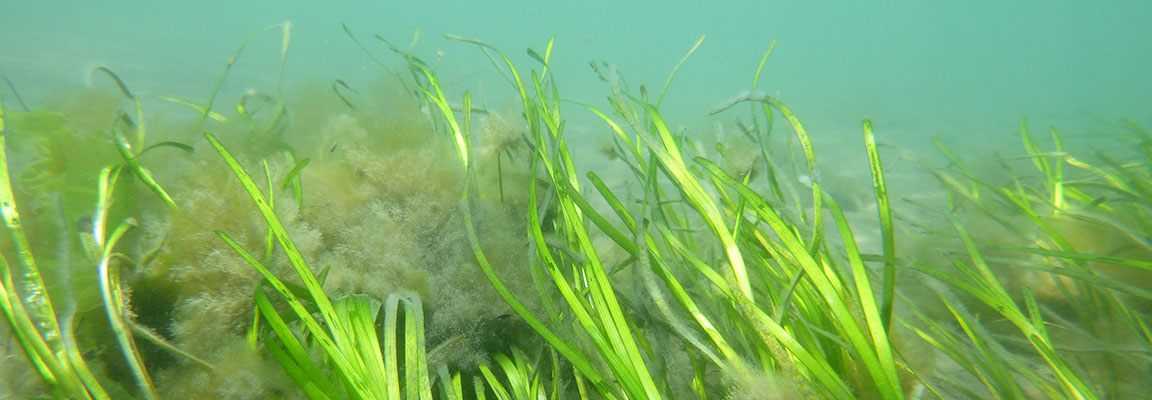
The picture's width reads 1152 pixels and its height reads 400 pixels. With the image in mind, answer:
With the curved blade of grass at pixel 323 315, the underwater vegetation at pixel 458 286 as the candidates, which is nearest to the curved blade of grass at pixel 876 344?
the underwater vegetation at pixel 458 286

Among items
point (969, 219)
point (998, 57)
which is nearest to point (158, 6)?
point (969, 219)

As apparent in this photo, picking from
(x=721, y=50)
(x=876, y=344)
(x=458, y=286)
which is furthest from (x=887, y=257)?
(x=721, y=50)

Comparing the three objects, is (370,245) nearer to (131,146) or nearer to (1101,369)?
(131,146)

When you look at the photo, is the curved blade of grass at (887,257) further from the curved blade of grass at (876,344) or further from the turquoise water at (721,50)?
the turquoise water at (721,50)

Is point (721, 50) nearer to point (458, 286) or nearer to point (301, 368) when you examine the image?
point (458, 286)

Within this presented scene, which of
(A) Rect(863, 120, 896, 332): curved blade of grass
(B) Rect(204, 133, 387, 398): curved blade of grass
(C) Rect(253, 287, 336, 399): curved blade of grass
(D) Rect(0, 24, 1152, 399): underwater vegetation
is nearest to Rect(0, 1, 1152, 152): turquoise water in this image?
(D) Rect(0, 24, 1152, 399): underwater vegetation

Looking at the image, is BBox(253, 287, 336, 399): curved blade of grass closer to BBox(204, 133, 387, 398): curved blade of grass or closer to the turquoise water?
BBox(204, 133, 387, 398): curved blade of grass
